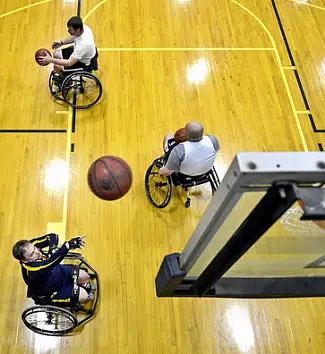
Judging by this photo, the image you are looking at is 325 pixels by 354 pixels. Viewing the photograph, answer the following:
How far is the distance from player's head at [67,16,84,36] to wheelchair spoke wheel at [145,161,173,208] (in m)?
1.78

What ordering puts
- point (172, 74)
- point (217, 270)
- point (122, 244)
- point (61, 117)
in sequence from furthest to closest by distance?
point (172, 74) < point (61, 117) < point (122, 244) < point (217, 270)

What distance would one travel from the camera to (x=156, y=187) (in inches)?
203

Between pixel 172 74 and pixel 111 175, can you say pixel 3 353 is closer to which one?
pixel 111 175

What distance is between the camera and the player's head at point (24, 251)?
343 cm

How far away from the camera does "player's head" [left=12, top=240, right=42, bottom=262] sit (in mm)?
3430

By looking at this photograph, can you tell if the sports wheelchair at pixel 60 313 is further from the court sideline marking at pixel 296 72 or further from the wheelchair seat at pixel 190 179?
the court sideline marking at pixel 296 72

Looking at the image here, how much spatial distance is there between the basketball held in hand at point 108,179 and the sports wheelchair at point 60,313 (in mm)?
811

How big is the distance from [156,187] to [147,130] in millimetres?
891

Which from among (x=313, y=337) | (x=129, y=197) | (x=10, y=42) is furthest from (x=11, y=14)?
(x=313, y=337)

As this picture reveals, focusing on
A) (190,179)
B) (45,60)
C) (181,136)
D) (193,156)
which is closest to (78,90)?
(45,60)

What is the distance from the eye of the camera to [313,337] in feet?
14.4

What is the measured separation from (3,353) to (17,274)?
2.56ft

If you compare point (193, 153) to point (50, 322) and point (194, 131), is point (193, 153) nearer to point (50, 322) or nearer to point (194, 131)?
point (194, 131)

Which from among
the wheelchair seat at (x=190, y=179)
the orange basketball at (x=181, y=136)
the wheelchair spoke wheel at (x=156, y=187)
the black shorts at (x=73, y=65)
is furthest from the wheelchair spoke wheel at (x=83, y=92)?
the wheelchair seat at (x=190, y=179)
